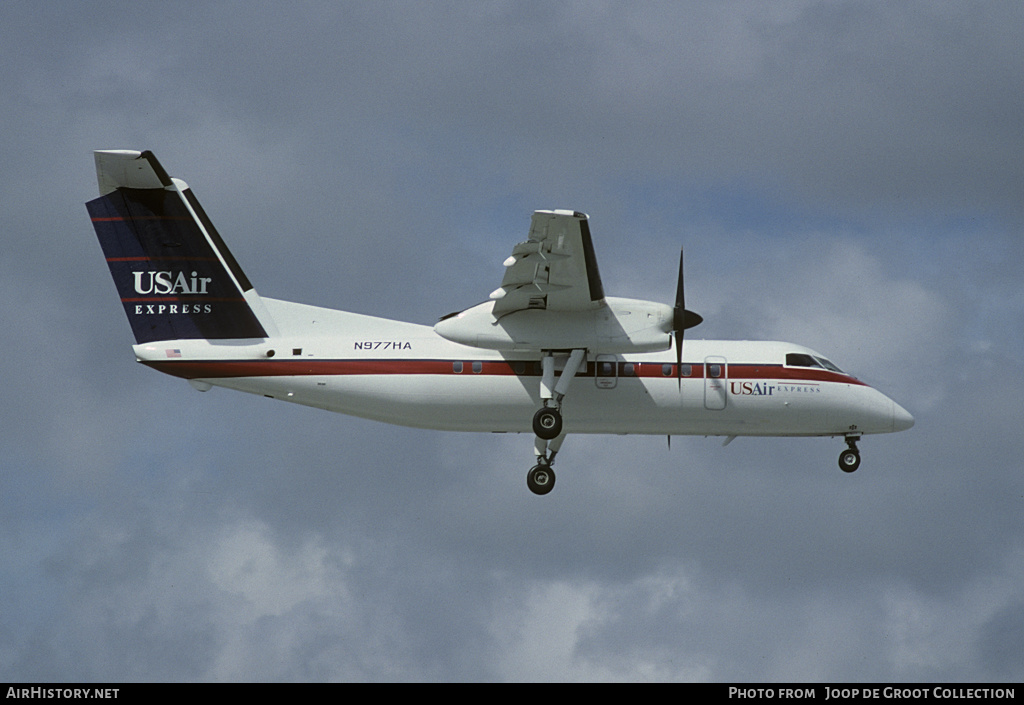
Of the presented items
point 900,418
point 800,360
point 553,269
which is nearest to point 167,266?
point 553,269

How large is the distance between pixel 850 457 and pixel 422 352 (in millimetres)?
10953

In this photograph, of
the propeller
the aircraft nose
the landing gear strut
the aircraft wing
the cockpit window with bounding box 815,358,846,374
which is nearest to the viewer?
the aircraft wing

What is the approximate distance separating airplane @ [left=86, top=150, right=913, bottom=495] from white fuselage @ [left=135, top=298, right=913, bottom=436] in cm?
3

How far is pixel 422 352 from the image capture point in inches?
1268

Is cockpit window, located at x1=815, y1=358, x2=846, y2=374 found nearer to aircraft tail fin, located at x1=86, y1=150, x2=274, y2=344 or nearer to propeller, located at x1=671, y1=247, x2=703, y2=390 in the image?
propeller, located at x1=671, y1=247, x2=703, y2=390

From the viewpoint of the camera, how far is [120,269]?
32.6 metres

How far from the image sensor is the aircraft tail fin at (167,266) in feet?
106

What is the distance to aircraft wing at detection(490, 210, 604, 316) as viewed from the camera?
27969mm

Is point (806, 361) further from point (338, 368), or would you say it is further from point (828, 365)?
point (338, 368)

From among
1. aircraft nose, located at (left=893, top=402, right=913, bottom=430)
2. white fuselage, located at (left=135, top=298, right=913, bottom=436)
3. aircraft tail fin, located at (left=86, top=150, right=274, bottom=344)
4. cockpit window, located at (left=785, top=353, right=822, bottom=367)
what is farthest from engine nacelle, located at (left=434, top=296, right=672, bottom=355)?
aircraft nose, located at (left=893, top=402, right=913, bottom=430)

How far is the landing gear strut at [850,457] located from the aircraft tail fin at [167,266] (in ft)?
46.8

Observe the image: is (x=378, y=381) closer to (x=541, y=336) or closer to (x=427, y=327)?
(x=427, y=327)
